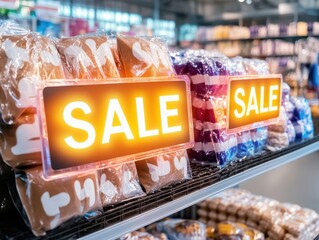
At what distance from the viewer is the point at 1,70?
73cm

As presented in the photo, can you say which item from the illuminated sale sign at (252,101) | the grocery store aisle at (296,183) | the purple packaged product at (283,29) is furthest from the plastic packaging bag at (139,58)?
the purple packaged product at (283,29)

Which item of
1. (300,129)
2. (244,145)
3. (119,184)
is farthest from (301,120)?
(119,184)

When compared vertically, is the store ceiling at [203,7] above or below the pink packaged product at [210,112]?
above

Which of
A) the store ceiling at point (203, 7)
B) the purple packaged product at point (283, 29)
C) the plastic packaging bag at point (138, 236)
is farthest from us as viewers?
the store ceiling at point (203, 7)

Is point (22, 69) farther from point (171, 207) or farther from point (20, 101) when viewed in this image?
point (171, 207)

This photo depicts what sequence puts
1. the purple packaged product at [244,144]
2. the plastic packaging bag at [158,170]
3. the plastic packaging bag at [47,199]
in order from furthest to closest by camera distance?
1. the purple packaged product at [244,144]
2. the plastic packaging bag at [158,170]
3. the plastic packaging bag at [47,199]

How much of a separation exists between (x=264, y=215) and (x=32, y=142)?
1.43 metres

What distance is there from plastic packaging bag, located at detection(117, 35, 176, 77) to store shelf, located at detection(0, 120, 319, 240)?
1.02 feet

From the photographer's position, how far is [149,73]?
0.96 metres

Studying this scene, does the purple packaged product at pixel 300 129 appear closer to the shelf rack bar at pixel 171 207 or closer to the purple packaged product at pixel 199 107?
the shelf rack bar at pixel 171 207

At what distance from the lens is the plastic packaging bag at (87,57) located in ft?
2.81

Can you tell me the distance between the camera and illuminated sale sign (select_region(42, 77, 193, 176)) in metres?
0.71

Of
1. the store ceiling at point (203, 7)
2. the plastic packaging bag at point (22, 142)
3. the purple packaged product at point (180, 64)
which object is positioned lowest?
the plastic packaging bag at point (22, 142)

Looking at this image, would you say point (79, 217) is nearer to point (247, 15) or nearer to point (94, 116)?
point (94, 116)
